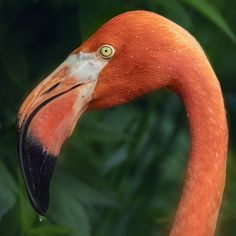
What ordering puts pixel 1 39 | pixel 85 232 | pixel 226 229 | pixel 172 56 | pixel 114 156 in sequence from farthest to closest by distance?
pixel 114 156
pixel 226 229
pixel 1 39
pixel 85 232
pixel 172 56

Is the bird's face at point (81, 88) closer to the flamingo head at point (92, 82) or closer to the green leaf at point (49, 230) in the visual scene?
the flamingo head at point (92, 82)

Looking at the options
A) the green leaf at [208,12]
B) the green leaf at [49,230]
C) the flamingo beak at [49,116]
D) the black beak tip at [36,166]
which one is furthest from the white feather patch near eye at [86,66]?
the green leaf at [208,12]

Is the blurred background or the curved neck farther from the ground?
the curved neck

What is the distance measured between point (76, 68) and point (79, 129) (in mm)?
1175

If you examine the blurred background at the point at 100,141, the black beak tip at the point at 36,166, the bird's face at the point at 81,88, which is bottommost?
the blurred background at the point at 100,141

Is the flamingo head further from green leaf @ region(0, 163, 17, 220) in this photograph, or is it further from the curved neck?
green leaf @ region(0, 163, 17, 220)

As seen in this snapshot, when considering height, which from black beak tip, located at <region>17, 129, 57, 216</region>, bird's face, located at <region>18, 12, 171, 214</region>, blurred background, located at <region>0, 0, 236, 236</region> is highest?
bird's face, located at <region>18, 12, 171, 214</region>

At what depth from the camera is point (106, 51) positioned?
3.10m

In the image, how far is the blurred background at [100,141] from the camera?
381cm

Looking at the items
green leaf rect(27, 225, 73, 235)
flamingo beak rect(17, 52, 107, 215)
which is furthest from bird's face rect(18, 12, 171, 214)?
green leaf rect(27, 225, 73, 235)

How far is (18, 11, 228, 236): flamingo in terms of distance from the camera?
3.05 m

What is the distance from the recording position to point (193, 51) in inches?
120

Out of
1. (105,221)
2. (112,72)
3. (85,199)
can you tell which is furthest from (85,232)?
(112,72)

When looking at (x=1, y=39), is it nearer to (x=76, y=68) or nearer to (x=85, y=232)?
(x=85, y=232)
